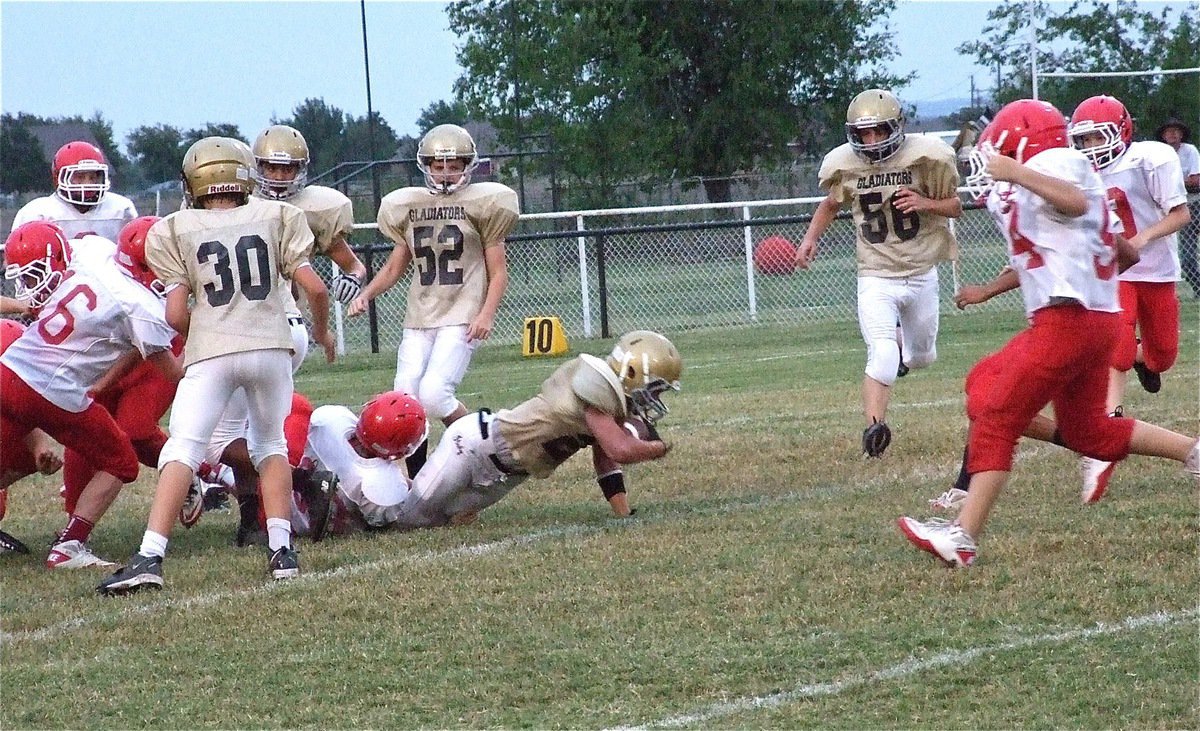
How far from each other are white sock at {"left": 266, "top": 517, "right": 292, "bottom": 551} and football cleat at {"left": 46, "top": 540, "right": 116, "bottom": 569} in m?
0.78

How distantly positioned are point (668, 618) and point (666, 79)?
3310cm

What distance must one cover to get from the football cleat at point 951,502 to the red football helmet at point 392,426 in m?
2.11

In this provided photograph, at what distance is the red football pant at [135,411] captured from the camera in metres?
6.37

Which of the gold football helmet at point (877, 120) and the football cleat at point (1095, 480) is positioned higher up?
the gold football helmet at point (877, 120)

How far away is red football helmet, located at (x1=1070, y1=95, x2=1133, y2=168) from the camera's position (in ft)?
22.2

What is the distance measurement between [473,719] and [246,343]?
2.16 meters

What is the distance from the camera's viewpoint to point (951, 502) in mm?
6148

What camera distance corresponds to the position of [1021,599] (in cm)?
459

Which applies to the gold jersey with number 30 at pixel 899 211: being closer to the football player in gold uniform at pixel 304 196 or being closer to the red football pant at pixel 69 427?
the football player in gold uniform at pixel 304 196

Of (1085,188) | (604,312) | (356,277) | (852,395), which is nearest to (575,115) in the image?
(604,312)

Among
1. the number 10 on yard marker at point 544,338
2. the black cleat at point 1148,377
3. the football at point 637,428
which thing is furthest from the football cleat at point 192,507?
the number 10 on yard marker at point 544,338

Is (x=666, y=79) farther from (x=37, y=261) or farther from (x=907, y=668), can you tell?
(x=907, y=668)

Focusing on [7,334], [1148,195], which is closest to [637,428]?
[7,334]

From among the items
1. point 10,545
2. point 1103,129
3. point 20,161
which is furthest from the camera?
point 20,161
